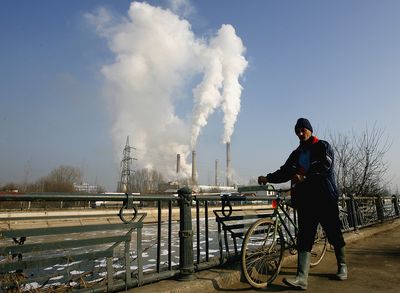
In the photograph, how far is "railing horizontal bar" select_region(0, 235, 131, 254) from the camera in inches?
98.1

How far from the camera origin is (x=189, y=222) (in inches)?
145

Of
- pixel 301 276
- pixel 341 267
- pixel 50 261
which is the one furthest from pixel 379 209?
pixel 50 261

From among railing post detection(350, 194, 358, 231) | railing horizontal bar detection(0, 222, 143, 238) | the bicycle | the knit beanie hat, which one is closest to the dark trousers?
the bicycle

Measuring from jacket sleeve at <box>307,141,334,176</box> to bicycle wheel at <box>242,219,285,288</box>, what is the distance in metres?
0.79

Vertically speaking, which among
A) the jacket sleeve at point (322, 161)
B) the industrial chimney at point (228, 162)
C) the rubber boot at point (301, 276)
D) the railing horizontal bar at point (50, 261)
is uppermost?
the industrial chimney at point (228, 162)

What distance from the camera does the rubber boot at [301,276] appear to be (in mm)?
3588

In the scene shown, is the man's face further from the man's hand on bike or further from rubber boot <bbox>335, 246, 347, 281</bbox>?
rubber boot <bbox>335, 246, 347, 281</bbox>

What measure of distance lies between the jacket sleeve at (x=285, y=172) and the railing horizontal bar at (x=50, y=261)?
2223mm

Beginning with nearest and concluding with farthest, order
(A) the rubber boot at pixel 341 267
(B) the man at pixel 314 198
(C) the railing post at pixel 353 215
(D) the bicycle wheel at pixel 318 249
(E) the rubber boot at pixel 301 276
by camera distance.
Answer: (E) the rubber boot at pixel 301 276 → (B) the man at pixel 314 198 → (A) the rubber boot at pixel 341 267 → (D) the bicycle wheel at pixel 318 249 → (C) the railing post at pixel 353 215

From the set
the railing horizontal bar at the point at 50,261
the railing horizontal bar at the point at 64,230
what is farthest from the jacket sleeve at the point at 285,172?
the railing horizontal bar at the point at 50,261

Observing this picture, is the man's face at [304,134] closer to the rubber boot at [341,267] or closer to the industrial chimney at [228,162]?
the rubber boot at [341,267]

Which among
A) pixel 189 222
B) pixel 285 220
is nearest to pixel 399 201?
pixel 285 220

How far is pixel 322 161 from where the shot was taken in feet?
12.5

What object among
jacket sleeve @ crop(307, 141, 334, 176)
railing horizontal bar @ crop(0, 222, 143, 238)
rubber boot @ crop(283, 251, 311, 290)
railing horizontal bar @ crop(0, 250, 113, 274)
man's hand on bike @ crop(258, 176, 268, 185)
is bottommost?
rubber boot @ crop(283, 251, 311, 290)
